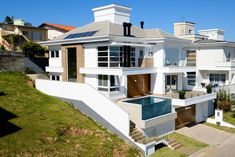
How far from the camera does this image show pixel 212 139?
2558 centimetres

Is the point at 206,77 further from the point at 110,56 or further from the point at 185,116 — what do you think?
the point at 110,56

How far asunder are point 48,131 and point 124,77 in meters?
10.4

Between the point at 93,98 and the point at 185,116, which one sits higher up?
the point at 93,98

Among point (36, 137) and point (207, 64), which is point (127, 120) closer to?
point (36, 137)

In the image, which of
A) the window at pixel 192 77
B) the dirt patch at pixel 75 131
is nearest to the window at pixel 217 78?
the window at pixel 192 77

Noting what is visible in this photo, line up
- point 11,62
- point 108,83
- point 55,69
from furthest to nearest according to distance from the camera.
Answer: point 11,62, point 55,69, point 108,83

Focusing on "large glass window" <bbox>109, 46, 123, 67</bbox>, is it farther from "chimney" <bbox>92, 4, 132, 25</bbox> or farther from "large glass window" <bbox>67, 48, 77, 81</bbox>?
"chimney" <bbox>92, 4, 132, 25</bbox>

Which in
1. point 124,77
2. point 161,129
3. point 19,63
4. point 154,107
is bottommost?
point 161,129

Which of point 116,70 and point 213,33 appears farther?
point 213,33

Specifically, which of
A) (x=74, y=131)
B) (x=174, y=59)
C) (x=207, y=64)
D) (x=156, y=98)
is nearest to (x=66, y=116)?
(x=74, y=131)

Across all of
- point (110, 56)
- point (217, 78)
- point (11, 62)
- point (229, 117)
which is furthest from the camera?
point (217, 78)

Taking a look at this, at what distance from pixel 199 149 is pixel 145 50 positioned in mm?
13054

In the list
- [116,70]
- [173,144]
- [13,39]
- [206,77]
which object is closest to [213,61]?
[206,77]

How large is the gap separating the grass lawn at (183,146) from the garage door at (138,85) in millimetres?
6193
